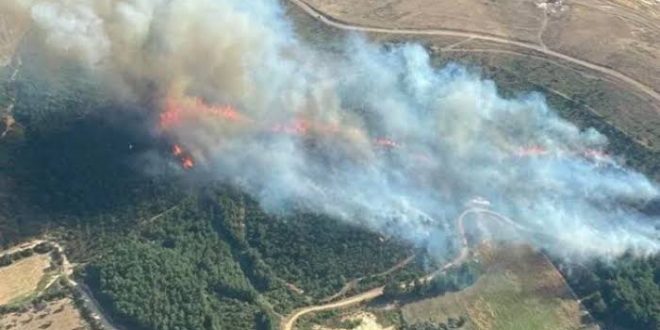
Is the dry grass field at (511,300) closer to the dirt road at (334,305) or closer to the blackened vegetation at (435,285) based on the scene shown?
the blackened vegetation at (435,285)

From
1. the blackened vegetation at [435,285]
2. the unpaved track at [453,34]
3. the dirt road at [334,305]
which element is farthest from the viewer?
the unpaved track at [453,34]

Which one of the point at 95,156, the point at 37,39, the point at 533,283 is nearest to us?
the point at 533,283

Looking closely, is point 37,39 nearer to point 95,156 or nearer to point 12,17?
point 12,17

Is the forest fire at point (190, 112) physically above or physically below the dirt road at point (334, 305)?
above

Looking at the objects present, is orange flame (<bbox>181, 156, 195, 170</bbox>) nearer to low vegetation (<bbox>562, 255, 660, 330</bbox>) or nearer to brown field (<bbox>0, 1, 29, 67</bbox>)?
brown field (<bbox>0, 1, 29, 67</bbox>)

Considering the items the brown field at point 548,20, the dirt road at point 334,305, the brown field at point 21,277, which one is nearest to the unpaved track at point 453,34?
the brown field at point 548,20

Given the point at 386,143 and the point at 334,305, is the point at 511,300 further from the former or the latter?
the point at 386,143

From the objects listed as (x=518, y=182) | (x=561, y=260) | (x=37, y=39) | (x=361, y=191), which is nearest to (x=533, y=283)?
(x=561, y=260)
